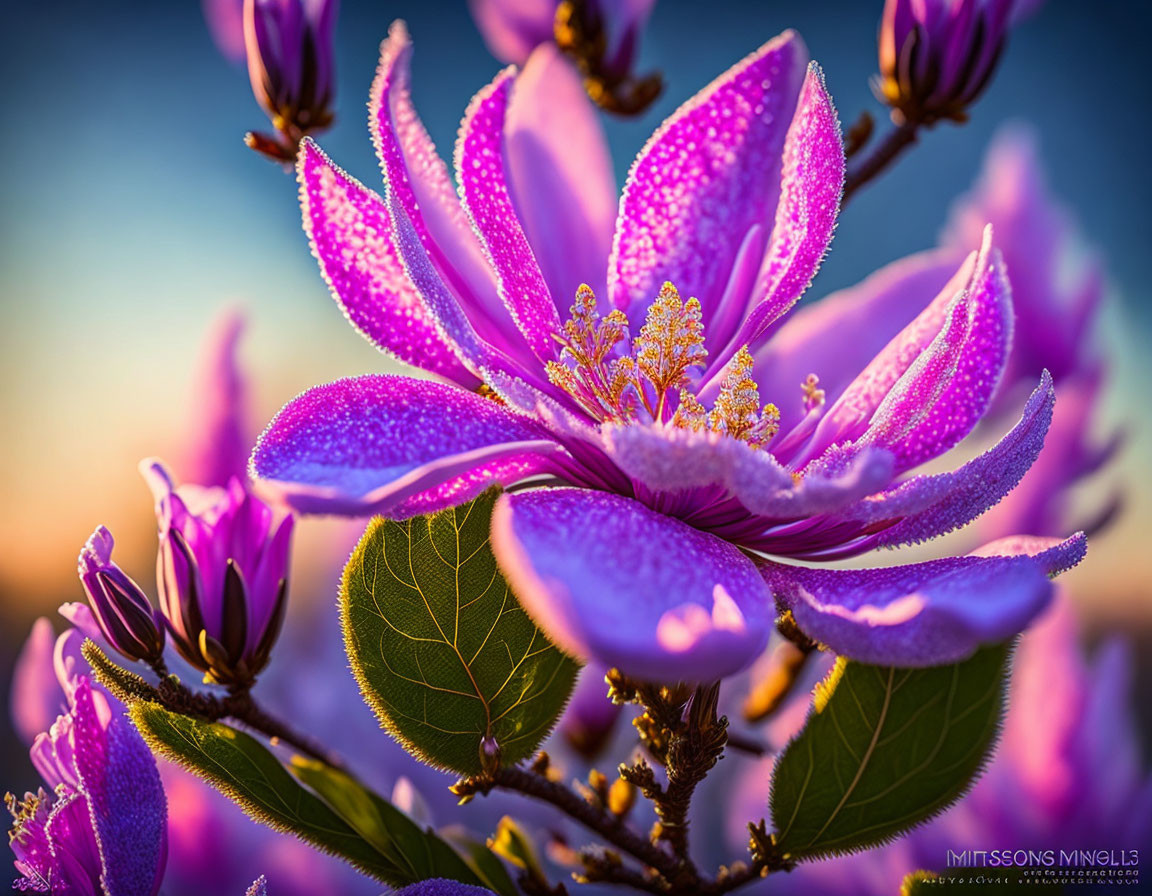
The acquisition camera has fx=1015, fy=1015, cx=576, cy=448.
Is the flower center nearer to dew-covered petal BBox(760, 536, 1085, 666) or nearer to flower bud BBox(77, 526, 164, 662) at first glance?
dew-covered petal BBox(760, 536, 1085, 666)

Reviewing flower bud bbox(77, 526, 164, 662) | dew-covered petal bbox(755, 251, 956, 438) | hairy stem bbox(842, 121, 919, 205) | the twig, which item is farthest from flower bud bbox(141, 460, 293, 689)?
hairy stem bbox(842, 121, 919, 205)

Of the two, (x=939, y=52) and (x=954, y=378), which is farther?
(x=939, y=52)

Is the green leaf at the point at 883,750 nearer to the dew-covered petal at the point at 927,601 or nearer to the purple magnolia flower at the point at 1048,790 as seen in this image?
the dew-covered petal at the point at 927,601

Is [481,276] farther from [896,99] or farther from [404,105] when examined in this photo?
[896,99]

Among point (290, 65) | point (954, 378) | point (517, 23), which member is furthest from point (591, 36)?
point (954, 378)

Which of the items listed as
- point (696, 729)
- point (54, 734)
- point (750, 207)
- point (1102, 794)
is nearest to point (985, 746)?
point (696, 729)

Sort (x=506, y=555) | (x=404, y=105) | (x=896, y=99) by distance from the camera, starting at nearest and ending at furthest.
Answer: (x=506, y=555)
(x=404, y=105)
(x=896, y=99)

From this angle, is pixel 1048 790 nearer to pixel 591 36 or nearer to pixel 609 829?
pixel 609 829
